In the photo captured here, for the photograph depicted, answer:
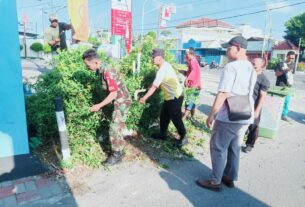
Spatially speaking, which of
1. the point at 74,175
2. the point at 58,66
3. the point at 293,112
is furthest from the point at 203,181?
the point at 293,112

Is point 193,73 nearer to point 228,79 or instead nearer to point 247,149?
point 247,149

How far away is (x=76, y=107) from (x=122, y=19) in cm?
290

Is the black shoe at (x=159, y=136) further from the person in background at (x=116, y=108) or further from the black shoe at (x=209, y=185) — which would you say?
the black shoe at (x=209, y=185)

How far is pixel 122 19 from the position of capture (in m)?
6.13

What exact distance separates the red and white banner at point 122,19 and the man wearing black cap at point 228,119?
3.38 meters

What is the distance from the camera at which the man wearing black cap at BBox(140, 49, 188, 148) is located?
13.2 ft

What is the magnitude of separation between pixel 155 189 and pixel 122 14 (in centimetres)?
427

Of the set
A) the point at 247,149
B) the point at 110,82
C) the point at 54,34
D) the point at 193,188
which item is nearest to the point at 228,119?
the point at 193,188

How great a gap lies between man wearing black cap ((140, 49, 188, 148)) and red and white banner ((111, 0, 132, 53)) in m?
2.05

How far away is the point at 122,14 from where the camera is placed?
610 cm

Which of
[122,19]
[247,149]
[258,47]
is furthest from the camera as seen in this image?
[258,47]

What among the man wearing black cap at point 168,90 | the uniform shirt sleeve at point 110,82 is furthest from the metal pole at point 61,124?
the man wearing black cap at point 168,90

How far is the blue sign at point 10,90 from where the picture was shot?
10.9ft

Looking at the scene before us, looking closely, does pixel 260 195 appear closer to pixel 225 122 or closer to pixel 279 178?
pixel 279 178
